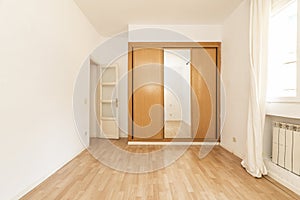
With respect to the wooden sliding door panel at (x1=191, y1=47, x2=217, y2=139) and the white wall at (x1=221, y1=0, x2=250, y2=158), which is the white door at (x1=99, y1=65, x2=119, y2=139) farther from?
the white wall at (x1=221, y1=0, x2=250, y2=158)

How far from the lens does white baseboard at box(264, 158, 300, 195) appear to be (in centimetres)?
236

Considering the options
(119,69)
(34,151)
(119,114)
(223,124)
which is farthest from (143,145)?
(34,151)

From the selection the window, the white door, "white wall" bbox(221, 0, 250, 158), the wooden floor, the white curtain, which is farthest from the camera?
the white door

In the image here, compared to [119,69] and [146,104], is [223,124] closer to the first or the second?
[146,104]

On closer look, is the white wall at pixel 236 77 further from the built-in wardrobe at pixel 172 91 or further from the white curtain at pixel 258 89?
the white curtain at pixel 258 89

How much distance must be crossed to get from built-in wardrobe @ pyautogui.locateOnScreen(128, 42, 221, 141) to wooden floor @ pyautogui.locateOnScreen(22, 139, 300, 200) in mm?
1624

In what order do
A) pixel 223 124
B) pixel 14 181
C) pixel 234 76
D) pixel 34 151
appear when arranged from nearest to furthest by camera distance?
pixel 14 181, pixel 34 151, pixel 234 76, pixel 223 124

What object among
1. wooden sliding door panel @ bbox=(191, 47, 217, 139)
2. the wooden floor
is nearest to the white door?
wooden sliding door panel @ bbox=(191, 47, 217, 139)

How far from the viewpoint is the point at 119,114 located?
5.98 meters

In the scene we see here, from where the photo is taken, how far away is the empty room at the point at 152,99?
91.0 inches

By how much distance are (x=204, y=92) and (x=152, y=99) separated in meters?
1.18

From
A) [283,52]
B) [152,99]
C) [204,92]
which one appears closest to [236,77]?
[204,92]

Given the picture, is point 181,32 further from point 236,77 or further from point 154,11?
point 236,77

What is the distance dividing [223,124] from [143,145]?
Result: 1.78m
